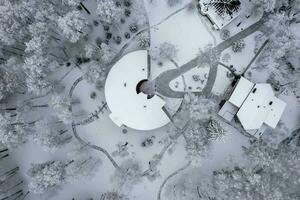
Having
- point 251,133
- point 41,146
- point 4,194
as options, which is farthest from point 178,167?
point 4,194

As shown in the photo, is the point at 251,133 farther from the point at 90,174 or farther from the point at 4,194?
the point at 4,194

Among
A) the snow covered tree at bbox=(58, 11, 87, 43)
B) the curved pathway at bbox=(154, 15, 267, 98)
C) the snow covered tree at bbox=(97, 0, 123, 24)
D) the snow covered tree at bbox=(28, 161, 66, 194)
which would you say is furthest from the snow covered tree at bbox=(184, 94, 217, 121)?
the snow covered tree at bbox=(28, 161, 66, 194)

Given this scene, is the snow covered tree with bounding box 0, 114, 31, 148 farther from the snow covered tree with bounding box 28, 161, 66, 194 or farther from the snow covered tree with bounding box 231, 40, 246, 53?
the snow covered tree with bounding box 231, 40, 246, 53

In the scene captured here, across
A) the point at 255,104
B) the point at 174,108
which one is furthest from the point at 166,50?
the point at 255,104

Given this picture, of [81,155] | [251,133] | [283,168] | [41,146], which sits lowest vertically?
[283,168]

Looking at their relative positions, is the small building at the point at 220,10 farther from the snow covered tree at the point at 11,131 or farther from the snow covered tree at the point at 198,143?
the snow covered tree at the point at 11,131

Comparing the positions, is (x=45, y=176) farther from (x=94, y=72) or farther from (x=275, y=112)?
(x=275, y=112)

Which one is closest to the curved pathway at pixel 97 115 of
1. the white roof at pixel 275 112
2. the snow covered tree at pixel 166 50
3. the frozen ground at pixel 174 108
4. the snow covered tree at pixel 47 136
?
the frozen ground at pixel 174 108
